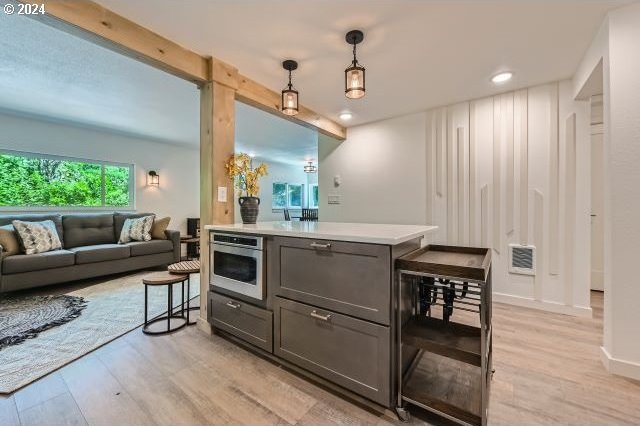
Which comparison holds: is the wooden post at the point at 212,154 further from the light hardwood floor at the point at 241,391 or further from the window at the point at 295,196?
the window at the point at 295,196

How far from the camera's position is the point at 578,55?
2342mm

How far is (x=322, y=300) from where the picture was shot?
1.65 metres

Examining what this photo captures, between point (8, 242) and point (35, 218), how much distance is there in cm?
62

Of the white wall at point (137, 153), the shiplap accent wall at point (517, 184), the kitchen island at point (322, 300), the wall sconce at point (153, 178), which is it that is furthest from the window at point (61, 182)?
the shiplap accent wall at point (517, 184)

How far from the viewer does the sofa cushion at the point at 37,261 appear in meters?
3.21

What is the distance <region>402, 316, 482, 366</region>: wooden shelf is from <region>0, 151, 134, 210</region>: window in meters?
5.86

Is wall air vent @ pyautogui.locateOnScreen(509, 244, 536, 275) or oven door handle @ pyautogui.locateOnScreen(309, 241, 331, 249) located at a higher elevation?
oven door handle @ pyautogui.locateOnScreen(309, 241, 331, 249)

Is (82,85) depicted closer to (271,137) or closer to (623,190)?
(271,137)

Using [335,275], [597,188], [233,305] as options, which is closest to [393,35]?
[335,275]

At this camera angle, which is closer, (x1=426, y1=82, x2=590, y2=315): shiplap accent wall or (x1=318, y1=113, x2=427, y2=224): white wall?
(x1=426, y1=82, x2=590, y2=315): shiplap accent wall

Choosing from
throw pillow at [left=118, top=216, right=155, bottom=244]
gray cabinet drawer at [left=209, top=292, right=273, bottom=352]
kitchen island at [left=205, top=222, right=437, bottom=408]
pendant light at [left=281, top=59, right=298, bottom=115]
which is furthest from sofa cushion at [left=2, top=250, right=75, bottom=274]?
pendant light at [left=281, top=59, right=298, bottom=115]

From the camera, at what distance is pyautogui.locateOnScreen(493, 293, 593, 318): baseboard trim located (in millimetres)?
2729

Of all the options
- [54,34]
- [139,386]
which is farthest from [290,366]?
[54,34]

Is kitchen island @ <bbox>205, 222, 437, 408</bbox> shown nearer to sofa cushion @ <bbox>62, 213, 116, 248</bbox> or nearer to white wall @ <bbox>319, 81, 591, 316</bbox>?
white wall @ <bbox>319, 81, 591, 316</bbox>
